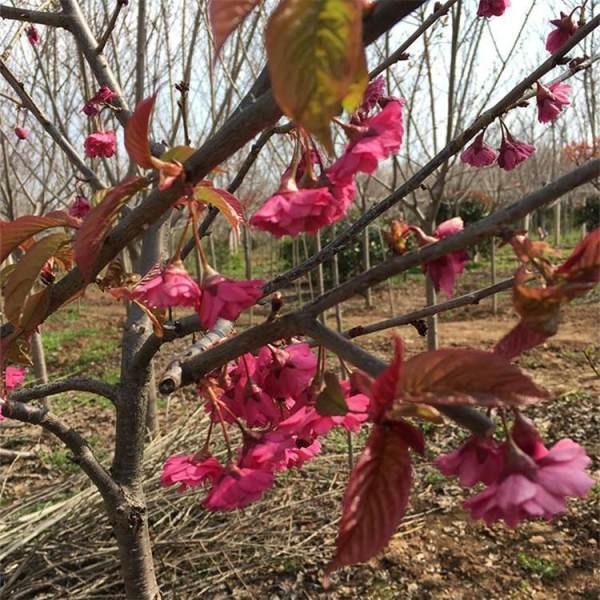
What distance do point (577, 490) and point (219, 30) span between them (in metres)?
0.44

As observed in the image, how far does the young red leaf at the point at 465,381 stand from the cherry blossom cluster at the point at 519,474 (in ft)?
0.15

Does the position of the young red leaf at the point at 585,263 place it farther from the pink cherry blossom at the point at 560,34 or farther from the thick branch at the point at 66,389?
the pink cherry blossom at the point at 560,34

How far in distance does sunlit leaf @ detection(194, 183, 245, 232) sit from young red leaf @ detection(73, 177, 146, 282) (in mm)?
133

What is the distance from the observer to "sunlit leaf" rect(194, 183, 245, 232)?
75 cm

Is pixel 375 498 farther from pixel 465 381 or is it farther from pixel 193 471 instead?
pixel 193 471

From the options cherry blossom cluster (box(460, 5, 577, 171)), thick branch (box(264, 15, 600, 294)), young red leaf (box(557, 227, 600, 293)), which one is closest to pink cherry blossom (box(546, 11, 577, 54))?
cherry blossom cluster (box(460, 5, 577, 171))

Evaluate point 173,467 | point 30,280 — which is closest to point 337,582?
point 173,467

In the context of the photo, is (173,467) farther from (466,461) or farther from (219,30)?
(219,30)

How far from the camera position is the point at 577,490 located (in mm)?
454

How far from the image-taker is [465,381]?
45cm

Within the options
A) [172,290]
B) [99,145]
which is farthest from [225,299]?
[99,145]

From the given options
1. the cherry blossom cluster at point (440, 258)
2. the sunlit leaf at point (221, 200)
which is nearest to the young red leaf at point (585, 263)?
the cherry blossom cluster at point (440, 258)

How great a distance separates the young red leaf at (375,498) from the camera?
0.46 meters

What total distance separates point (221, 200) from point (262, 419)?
0.99 feet
